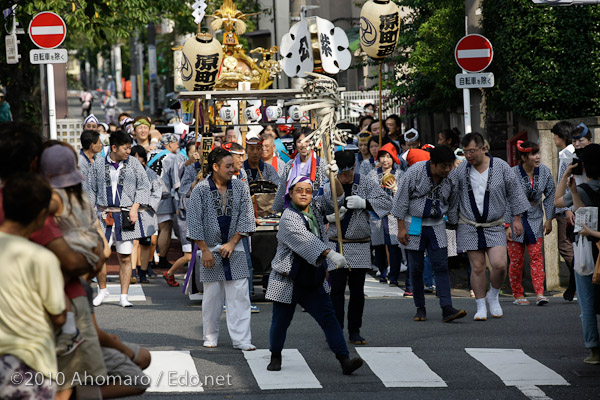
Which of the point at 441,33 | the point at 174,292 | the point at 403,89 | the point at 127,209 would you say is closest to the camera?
the point at 127,209

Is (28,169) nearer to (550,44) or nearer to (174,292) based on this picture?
(174,292)

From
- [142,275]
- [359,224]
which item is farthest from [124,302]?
[359,224]

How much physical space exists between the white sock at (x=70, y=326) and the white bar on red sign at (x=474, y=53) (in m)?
9.72

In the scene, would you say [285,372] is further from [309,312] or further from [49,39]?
[49,39]

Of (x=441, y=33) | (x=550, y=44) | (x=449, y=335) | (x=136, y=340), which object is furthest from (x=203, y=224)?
(x=441, y=33)

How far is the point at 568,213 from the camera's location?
32.7 ft

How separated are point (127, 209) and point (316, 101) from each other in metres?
3.36

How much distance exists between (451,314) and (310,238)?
2862mm

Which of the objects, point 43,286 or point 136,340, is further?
point 136,340

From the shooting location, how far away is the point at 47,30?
14.3 metres

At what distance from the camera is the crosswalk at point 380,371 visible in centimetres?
780

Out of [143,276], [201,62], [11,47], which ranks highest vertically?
[11,47]

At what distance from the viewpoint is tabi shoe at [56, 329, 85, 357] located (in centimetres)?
506

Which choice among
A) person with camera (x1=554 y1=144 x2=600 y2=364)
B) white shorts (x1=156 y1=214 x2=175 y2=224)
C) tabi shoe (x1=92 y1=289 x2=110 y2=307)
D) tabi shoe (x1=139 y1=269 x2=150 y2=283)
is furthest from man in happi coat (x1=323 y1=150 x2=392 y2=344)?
white shorts (x1=156 y1=214 x2=175 y2=224)
